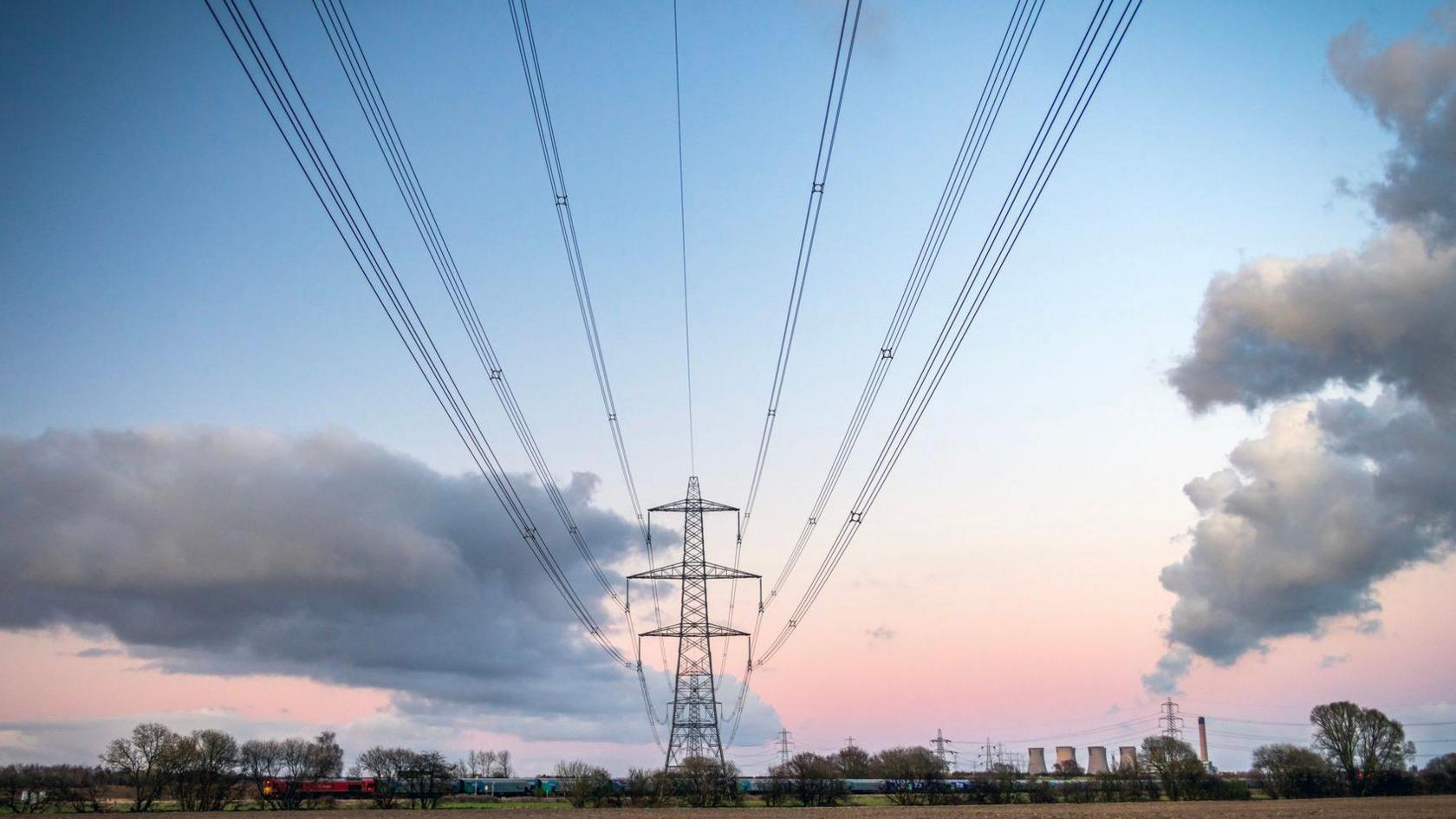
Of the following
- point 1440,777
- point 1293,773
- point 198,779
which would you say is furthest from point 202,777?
point 1440,777

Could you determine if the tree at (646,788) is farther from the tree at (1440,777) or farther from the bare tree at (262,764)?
the tree at (1440,777)

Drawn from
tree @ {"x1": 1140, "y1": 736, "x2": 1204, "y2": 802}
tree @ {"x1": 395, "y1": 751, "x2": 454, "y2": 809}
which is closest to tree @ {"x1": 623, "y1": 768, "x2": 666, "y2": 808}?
tree @ {"x1": 395, "y1": 751, "x2": 454, "y2": 809}

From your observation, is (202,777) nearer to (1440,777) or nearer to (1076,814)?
(1076,814)

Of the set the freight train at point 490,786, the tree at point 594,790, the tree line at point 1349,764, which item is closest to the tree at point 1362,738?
the tree line at point 1349,764

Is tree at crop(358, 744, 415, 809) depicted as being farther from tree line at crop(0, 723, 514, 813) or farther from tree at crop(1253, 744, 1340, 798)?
tree at crop(1253, 744, 1340, 798)

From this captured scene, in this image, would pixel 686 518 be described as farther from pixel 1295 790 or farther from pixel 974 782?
pixel 1295 790

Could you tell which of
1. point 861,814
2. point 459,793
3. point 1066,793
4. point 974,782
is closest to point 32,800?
point 459,793

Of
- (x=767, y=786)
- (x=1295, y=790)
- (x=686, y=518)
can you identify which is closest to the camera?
(x=686, y=518)
